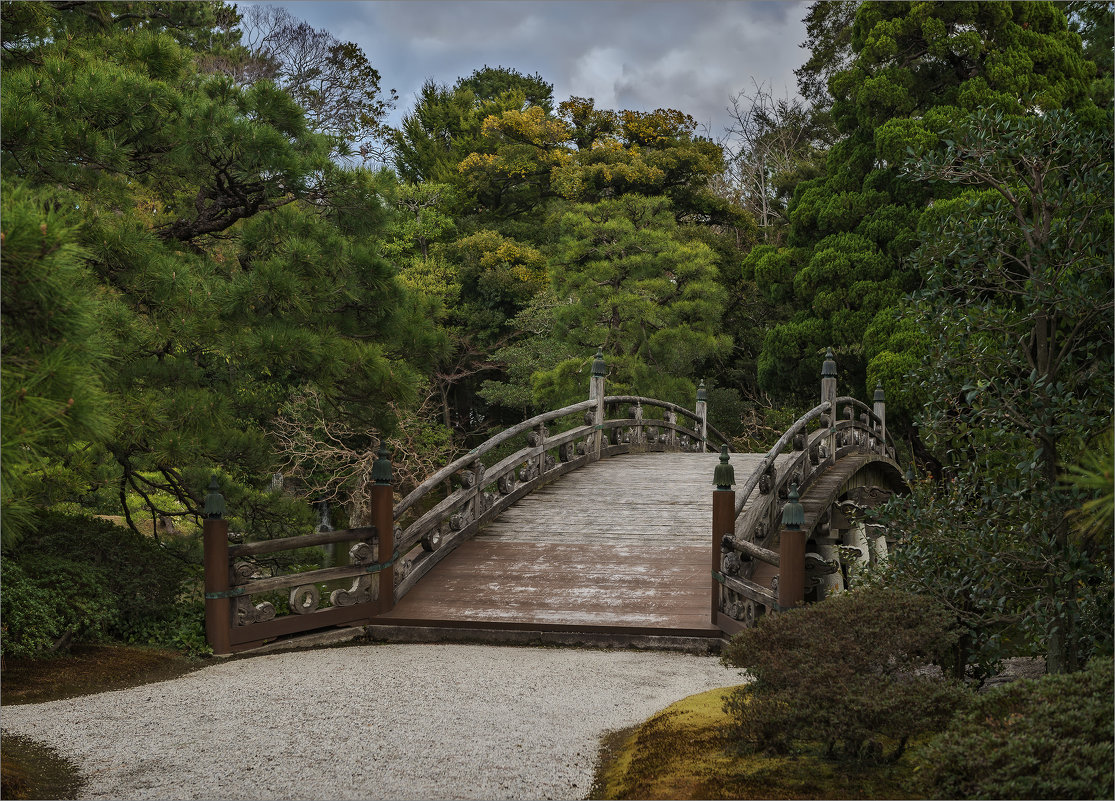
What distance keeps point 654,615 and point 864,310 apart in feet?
37.0

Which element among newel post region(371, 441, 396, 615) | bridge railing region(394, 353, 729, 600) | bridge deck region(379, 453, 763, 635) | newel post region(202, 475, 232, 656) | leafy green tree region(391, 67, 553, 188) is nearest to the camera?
newel post region(202, 475, 232, 656)

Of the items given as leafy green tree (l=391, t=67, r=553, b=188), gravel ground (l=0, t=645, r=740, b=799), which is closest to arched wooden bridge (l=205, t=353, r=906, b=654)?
gravel ground (l=0, t=645, r=740, b=799)

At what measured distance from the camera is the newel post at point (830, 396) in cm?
1284

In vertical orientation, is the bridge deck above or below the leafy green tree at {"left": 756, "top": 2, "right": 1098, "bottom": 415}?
below

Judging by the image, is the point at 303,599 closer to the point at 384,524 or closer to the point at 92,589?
the point at 384,524

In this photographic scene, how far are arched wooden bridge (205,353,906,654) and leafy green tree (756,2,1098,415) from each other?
5.41m

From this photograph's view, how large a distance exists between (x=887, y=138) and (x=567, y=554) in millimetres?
10987

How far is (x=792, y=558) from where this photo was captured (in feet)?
21.5

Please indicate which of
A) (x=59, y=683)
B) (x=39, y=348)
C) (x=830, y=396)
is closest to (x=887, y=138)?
(x=830, y=396)

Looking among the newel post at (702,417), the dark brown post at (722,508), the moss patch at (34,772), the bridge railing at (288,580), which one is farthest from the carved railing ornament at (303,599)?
the newel post at (702,417)

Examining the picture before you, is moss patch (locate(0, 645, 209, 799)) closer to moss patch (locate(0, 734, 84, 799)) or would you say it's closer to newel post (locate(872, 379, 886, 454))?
moss patch (locate(0, 734, 84, 799))

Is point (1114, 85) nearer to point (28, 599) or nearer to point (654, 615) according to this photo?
point (654, 615)

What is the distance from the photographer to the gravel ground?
13.9 feet

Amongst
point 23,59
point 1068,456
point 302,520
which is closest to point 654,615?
point 302,520
